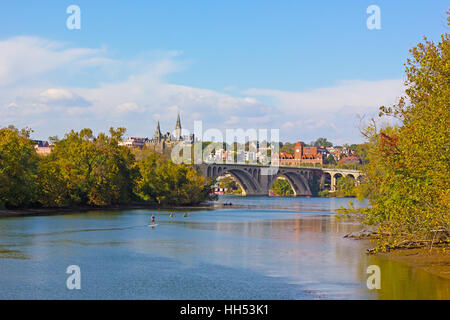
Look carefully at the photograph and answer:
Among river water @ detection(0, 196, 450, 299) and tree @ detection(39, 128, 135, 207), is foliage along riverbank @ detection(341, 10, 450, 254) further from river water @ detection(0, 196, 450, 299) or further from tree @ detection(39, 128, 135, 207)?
tree @ detection(39, 128, 135, 207)

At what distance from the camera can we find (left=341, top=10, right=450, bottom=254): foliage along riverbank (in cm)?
2416

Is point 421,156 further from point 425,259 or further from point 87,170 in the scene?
point 87,170

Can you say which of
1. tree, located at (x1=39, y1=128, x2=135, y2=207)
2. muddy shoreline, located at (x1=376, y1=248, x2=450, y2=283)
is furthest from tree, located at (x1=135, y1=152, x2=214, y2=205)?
muddy shoreline, located at (x1=376, y1=248, x2=450, y2=283)

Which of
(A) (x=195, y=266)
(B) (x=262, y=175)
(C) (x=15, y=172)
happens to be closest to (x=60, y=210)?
(C) (x=15, y=172)

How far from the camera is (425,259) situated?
30.7 m

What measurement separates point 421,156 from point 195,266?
42.4 feet

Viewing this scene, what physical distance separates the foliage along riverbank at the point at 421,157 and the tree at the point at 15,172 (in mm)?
44605

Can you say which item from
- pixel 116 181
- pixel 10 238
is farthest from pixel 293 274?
pixel 116 181

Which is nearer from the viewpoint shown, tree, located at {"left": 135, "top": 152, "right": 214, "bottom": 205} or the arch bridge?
tree, located at {"left": 135, "top": 152, "right": 214, "bottom": 205}

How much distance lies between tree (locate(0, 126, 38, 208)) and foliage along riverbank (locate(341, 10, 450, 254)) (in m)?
44.6

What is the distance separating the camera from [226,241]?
4403cm
